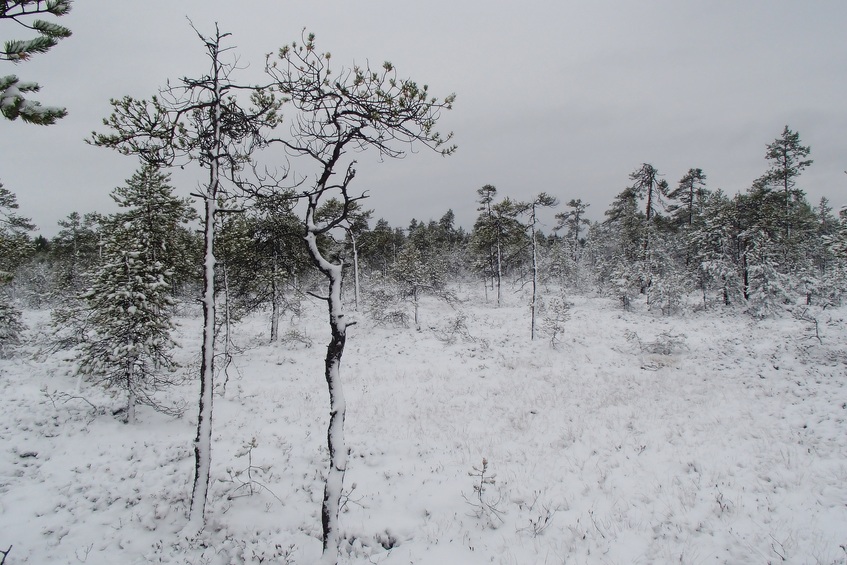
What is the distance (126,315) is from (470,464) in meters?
11.8

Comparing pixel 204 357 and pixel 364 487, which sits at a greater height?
pixel 204 357

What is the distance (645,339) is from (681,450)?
1435 cm

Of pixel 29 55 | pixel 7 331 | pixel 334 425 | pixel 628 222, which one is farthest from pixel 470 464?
pixel 628 222

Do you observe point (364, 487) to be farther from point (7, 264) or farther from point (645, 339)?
point (7, 264)

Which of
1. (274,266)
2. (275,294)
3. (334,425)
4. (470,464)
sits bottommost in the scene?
(470,464)

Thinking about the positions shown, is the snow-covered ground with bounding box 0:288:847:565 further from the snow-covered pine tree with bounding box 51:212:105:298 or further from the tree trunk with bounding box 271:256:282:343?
the snow-covered pine tree with bounding box 51:212:105:298

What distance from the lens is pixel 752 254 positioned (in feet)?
91.1

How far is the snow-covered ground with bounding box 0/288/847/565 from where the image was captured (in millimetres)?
6609

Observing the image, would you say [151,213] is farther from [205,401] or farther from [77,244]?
[77,244]

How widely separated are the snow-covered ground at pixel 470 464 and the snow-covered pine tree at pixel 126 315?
183cm

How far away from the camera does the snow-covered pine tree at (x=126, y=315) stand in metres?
11.4

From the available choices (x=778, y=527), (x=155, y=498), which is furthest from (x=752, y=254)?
(x=155, y=498)

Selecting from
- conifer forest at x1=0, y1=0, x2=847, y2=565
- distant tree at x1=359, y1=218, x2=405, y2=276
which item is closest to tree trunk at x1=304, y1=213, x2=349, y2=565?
conifer forest at x1=0, y1=0, x2=847, y2=565

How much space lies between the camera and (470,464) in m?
9.69
